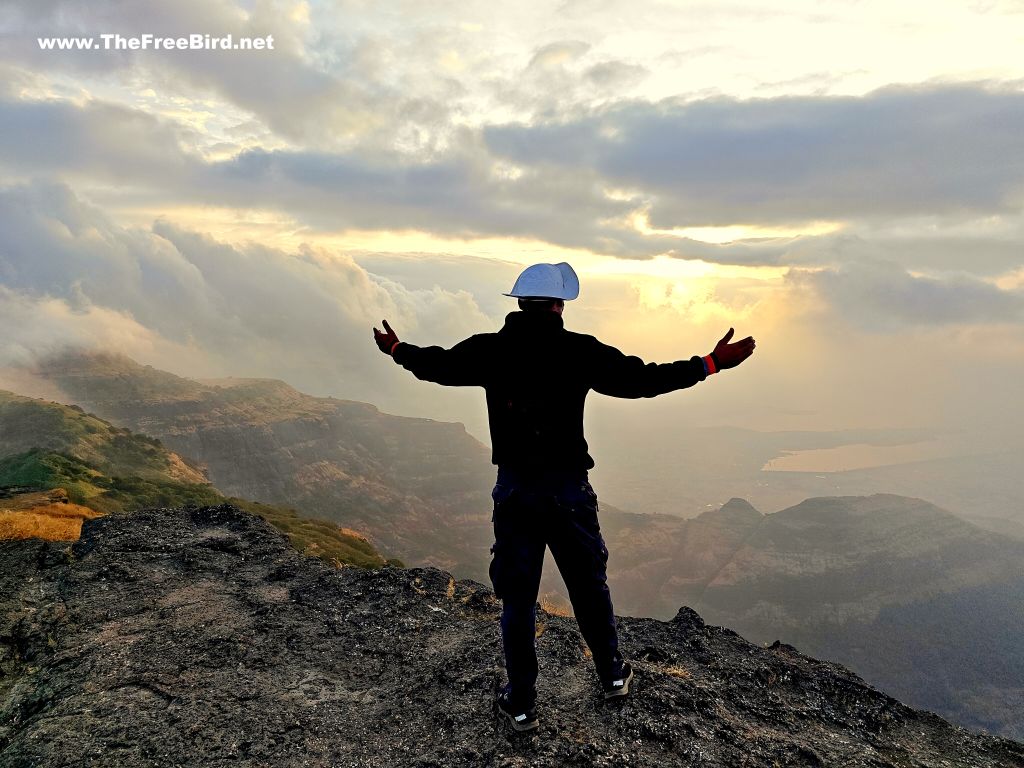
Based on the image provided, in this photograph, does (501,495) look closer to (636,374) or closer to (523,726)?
(636,374)

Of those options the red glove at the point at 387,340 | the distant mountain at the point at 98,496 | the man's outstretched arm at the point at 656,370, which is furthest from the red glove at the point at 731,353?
the distant mountain at the point at 98,496

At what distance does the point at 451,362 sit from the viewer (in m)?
6.00

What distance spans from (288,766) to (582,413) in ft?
16.8

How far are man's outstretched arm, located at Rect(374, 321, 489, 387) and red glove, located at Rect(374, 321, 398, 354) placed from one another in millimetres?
306

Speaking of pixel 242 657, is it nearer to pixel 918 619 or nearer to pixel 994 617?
pixel 918 619

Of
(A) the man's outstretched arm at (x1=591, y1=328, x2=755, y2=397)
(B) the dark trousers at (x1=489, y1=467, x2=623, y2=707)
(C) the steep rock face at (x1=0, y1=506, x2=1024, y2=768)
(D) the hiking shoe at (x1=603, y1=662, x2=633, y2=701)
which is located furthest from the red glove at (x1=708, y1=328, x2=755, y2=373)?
(C) the steep rock face at (x1=0, y1=506, x2=1024, y2=768)

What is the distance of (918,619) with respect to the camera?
7436 inches

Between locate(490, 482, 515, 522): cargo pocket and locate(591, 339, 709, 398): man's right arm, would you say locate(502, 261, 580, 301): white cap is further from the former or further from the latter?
locate(490, 482, 515, 522): cargo pocket

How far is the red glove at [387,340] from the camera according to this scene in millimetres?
6684

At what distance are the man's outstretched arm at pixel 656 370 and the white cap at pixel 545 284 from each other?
0.74m

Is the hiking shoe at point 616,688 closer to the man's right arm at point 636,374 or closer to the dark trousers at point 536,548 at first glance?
the dark trousers at point 536,548

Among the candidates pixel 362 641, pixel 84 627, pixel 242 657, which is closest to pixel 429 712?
pixel 362 641

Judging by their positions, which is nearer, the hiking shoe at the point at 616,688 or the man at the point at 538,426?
the man at the point at 538,426

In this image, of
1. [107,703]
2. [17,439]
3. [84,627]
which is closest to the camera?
[107,703]
